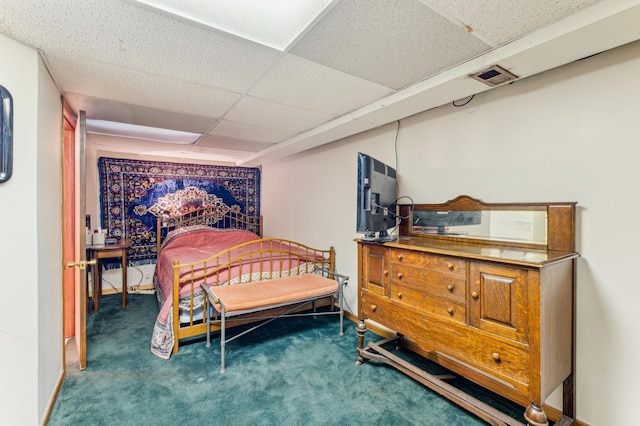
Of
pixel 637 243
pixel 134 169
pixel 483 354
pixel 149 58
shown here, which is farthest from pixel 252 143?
pixel 637 243

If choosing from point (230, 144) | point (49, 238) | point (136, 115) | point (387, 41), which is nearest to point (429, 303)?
point (387, 41)

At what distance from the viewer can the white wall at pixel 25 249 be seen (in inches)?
56.5

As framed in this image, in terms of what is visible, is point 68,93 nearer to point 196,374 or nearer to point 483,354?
point 196,374

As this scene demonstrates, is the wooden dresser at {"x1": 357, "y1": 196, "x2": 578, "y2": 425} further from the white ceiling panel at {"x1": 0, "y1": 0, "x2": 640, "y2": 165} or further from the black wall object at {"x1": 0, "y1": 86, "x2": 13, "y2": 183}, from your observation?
the black wall object at {"x1": 0, "y1": 86, "x2": 13, "y2": 183}

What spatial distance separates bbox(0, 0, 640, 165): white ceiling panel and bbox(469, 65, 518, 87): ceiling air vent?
6 cm

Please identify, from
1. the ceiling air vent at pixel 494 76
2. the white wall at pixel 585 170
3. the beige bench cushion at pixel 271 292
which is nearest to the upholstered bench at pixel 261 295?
the beige bench cushion at pixel 271 292

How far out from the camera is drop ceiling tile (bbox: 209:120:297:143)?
3113mm

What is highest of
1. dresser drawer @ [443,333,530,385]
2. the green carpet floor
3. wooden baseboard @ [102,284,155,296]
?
dresser drawer @ [443,333,530,385]

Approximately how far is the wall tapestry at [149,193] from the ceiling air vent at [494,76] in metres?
4.21

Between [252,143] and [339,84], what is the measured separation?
215 cm

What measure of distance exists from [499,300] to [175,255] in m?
3.45

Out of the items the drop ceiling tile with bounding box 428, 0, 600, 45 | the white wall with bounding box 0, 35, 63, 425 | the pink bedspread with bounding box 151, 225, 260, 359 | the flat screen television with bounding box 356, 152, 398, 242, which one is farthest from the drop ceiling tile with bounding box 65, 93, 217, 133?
the drop ceiling tile with bounding box 428, 0, 600, 45

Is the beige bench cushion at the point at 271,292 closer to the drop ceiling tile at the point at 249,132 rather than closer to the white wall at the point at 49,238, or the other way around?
the white wall at the point at 49,238

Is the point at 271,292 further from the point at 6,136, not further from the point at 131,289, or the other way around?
the point at 131,289
